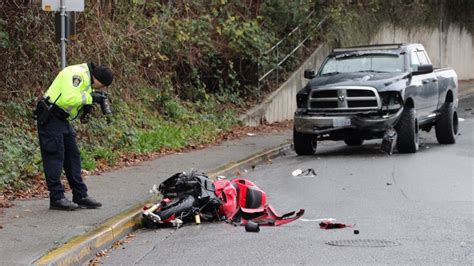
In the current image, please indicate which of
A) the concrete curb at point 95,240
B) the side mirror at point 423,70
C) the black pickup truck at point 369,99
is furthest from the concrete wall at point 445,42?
the concrete curb at point 95,240

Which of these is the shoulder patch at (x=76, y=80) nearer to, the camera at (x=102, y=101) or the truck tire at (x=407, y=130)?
the camera at (x=102, y=101)

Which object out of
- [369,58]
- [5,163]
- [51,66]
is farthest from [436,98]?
[5,163]

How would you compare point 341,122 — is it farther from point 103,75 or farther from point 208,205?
point 103,75

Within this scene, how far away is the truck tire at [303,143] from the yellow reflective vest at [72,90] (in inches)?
268

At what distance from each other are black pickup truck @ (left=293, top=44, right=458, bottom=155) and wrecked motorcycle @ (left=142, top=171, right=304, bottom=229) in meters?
5.66

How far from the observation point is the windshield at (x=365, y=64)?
15.8 metres

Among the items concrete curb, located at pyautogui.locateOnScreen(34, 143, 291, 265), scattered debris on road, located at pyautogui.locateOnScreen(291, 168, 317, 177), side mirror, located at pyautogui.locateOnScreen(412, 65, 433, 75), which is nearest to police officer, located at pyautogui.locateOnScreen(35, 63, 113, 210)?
concrete curb, located at pyautogui.locateOnScreen(34, 143, 291, 265)

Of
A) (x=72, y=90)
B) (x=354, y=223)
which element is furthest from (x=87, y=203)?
(x=354, y=223)

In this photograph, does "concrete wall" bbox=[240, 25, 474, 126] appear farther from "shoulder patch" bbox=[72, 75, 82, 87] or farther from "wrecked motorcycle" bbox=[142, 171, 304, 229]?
"shoulder patch" bbox=[72, 75, 82, 87]

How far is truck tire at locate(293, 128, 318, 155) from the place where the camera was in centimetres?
1546

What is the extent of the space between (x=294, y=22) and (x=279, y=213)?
14.2 m

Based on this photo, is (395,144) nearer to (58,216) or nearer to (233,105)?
(233,105)

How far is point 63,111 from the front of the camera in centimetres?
917

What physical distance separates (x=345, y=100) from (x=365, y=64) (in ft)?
4.87
